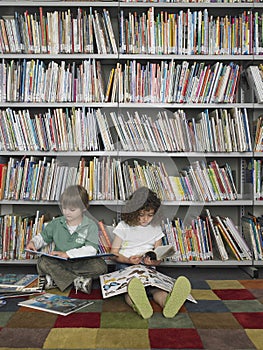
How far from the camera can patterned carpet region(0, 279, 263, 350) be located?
1.56 m

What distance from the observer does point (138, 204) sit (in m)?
2.75

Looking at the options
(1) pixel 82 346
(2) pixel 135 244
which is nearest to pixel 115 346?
(1) pixel 82 346

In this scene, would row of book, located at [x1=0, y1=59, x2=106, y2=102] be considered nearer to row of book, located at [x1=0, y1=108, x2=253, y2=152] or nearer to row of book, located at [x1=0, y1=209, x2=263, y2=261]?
row of book, located at [x1=0, y1=108, x2=253, y2=152]

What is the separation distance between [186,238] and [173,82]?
100 centimetres

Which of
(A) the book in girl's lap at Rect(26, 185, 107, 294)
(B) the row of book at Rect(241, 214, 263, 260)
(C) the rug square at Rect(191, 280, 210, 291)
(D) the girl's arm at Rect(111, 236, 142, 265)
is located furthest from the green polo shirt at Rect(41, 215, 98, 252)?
(B) the row of book at Rect(241, 214, 263, 260)

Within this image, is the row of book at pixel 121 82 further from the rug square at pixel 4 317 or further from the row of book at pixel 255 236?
the rug square at pixel 4 317

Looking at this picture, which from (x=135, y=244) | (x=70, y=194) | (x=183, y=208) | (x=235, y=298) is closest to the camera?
(x=235, y=298)

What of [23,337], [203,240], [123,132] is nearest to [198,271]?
[203,240]

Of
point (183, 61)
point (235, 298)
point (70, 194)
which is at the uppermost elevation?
point (183, 61)

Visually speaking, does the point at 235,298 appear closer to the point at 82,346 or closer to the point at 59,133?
the point at 82,346

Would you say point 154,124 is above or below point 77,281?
above

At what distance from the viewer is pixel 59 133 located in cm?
293

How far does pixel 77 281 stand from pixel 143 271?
0.36 metres

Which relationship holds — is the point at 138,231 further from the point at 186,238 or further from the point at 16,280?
the point at 16,280
